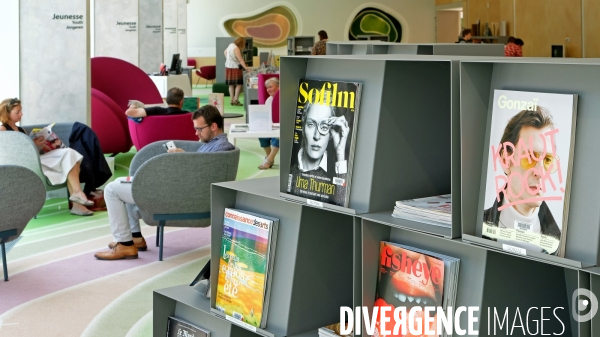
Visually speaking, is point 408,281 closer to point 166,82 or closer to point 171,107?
point 171,107

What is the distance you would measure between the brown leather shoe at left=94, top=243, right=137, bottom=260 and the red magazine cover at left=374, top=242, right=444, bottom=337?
11.9 feet

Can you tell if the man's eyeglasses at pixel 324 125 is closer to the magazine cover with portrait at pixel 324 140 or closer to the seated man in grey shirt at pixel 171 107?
the magazine cover with portrait at pixel 324 140

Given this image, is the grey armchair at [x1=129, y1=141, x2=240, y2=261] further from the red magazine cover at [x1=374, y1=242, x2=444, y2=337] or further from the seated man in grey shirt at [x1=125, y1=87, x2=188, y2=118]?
the seated man in grey shirt at [x1=125, y1=87, x2=188, y2=118]

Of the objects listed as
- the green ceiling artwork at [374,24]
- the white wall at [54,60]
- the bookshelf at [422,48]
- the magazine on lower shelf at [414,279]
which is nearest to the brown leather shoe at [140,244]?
the bookshelf at [422,48]

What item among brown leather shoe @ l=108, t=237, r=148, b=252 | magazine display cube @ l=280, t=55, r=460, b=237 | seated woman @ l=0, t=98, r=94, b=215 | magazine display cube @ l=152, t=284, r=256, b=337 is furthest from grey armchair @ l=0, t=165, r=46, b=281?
magazine display cube @ l=280, t=55, r=460, b=237

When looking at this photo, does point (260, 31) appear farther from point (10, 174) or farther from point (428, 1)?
point (10, 174)

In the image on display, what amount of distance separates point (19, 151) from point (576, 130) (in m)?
5.72

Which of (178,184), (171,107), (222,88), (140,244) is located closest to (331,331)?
(178,184)

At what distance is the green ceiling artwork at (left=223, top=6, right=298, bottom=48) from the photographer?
2522 cm

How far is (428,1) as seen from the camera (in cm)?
2758

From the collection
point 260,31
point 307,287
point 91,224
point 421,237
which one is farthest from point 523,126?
point 260,31

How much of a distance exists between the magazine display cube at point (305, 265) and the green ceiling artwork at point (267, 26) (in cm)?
2283

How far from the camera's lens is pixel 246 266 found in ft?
9.30

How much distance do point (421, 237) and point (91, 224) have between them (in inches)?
197
